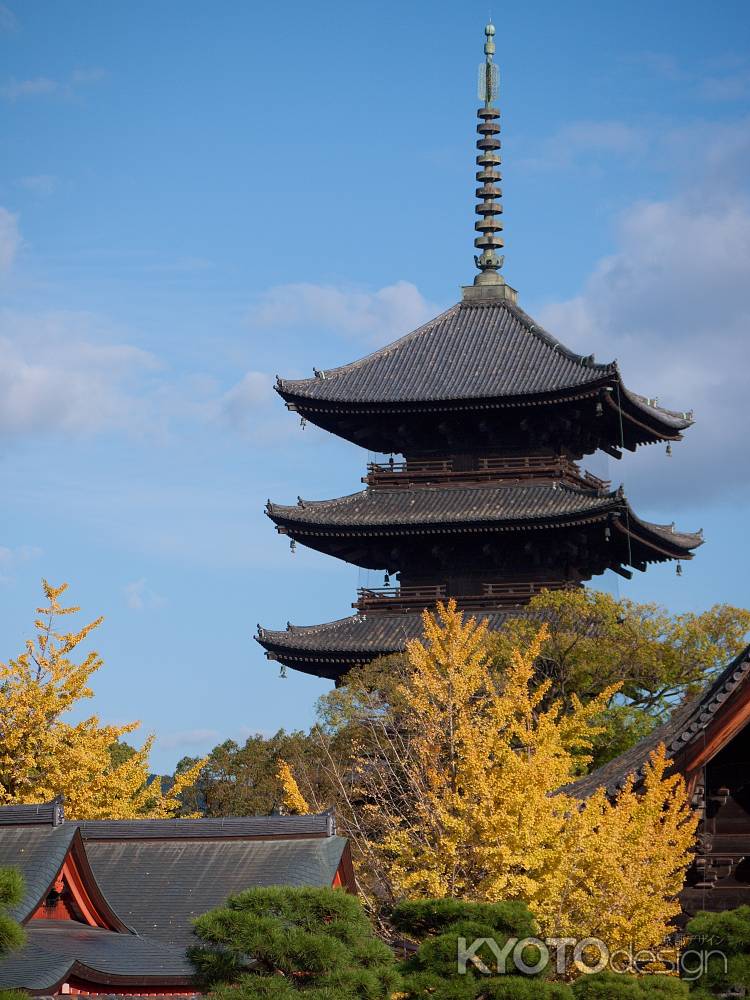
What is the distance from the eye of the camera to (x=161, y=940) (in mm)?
26578

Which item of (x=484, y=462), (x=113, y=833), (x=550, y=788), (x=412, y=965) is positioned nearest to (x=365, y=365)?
(x=484, y=462)

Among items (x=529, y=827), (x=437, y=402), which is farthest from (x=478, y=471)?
(x=529, y=827)

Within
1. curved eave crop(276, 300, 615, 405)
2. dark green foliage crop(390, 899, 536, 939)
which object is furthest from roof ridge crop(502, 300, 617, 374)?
dark green foliage crop(390, 899, 536, 939)

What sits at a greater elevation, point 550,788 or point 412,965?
point 550,788

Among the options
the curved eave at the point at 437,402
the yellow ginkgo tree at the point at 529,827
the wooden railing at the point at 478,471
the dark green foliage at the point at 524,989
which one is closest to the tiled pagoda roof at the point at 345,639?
the wooden railing at the point at 478,471

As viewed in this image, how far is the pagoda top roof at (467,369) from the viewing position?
48.1 meters

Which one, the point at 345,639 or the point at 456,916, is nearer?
the point at 456,916

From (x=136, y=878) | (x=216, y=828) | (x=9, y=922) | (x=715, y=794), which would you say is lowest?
(x=9, y=922)

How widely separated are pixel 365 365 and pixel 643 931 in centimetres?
3038

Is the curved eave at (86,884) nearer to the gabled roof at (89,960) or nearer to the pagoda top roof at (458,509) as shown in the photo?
the gabled roof at (89,960)

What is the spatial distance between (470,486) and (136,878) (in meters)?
22.5

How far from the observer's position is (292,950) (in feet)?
62.3

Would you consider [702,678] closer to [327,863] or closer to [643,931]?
[327,863]

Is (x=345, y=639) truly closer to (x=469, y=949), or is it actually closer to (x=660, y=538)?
(x=660, y=538)
